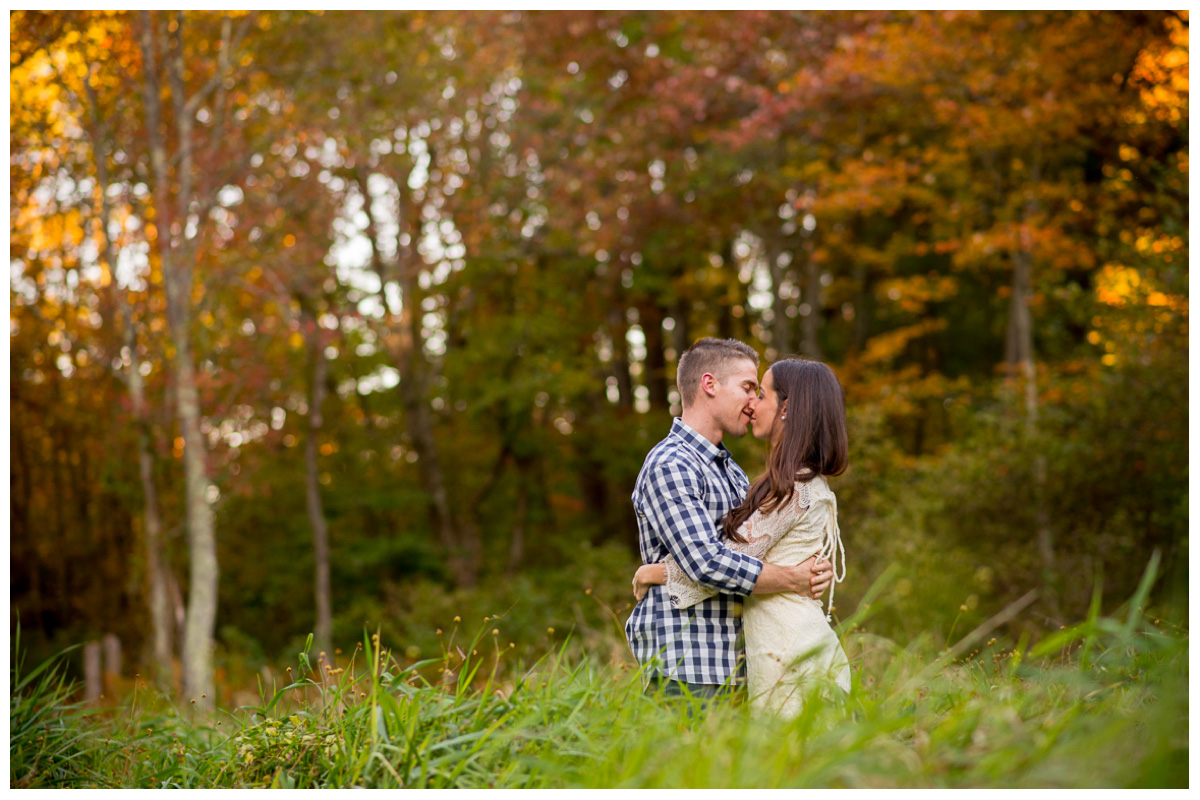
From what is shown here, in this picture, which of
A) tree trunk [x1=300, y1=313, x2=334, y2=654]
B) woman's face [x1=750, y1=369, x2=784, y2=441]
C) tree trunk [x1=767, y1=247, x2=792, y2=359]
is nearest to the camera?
woman's face [x1=750, y1=369, x2=784, y2=441]

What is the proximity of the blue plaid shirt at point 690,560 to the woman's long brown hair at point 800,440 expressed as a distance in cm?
15

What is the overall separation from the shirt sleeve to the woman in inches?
4.4

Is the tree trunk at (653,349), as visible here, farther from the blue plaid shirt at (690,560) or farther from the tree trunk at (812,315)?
the blue plaid shirt at (690,560)

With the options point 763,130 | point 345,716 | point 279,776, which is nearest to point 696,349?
point 345,716

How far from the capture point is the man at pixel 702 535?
8.45 ft

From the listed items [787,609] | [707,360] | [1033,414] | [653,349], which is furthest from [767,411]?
[653,349]

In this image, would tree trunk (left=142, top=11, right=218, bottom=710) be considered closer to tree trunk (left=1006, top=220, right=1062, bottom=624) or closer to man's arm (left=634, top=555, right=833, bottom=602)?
man's arm (left=634, top=555, right=833, bottom=602)

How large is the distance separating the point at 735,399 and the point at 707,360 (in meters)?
0.16

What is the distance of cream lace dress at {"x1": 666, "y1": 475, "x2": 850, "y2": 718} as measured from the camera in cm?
259

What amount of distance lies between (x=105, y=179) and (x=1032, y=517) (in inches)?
379

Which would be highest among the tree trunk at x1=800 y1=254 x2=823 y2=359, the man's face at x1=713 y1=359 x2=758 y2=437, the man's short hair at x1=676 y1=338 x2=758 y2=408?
the tree trunk at x1=800 y1=254 x2=823 y2=359

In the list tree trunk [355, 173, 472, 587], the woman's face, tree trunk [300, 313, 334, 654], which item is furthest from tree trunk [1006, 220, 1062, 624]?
tree trunk [300, 313, 334, 654]

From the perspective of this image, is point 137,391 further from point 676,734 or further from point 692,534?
point 676,734

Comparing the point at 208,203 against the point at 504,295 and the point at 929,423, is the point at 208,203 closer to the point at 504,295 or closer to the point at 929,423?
the point at 504,295
